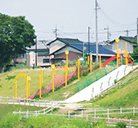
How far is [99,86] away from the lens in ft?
109

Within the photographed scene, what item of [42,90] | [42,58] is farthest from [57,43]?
[42,90]

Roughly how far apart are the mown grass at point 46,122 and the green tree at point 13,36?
3057 centimetres

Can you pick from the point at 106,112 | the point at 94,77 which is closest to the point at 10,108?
the point at 94,77

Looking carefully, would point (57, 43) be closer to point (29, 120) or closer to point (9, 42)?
point (9, 42)

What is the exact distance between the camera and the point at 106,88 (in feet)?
107

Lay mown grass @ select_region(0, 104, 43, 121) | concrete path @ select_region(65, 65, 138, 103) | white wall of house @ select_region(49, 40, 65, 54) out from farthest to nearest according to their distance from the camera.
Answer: white wall of house @ select_region(49, 40, 65, 54) → concrete path @ select_region(65, 65, 138, 103) → mown grass @ select_region(0, 104, 43, 121)

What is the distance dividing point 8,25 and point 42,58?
10.8 metres

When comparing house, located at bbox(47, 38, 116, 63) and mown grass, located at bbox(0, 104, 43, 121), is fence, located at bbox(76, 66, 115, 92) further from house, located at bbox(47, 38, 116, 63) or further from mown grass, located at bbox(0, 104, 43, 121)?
house, located at bbox(47, 38, 116, 63)

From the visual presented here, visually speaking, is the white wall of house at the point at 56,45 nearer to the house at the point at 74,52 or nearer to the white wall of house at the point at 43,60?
the white wall of house at the point at 43,60

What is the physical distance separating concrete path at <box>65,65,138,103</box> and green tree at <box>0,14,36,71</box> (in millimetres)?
23432

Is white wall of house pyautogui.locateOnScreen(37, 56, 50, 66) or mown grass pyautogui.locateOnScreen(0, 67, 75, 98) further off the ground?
white wall of house pyautogui.locateOnScreen(37, 56, 50, 66)

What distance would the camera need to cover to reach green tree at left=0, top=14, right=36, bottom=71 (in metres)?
55.5

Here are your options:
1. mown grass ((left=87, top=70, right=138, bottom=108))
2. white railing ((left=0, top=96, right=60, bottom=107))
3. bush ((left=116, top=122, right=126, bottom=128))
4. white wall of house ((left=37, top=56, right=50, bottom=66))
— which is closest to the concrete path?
white railing ((left=0, top=96, right=60, bottom=107))

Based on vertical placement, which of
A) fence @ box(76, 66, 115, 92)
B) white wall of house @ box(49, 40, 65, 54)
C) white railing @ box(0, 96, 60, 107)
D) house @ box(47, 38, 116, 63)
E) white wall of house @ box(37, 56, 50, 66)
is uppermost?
white wall of house @ box(49, 40, 65, 54)
